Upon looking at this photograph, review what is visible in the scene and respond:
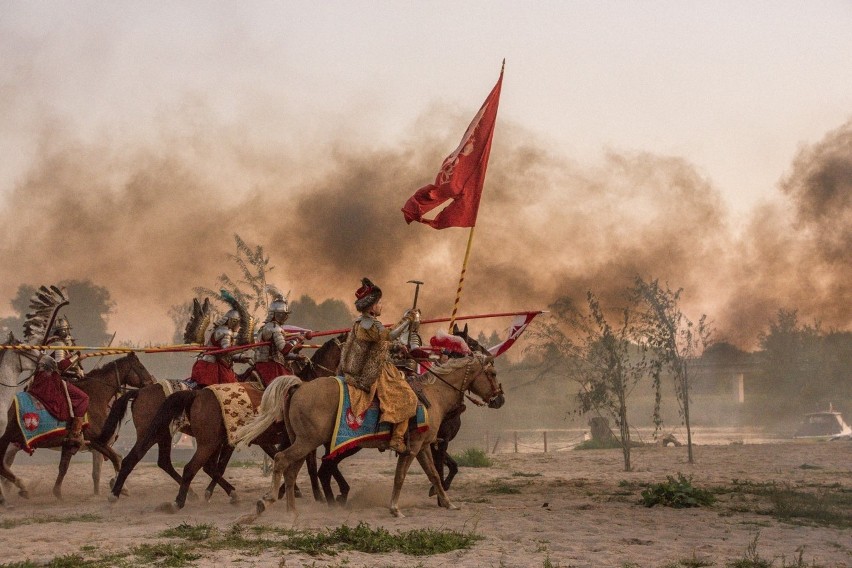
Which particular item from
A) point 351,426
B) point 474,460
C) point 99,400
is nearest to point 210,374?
point 99,400

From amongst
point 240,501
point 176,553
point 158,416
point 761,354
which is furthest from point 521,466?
point 761,354

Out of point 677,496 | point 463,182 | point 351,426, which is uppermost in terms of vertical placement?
point 463,182

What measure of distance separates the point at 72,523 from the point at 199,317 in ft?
14.0

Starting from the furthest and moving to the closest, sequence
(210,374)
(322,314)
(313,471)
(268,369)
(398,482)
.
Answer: (322,314) < (210,374) < (268,369) < (313,471) < (398,482)

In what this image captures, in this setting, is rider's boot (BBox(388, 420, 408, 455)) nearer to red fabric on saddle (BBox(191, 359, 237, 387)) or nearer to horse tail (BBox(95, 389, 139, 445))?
red fabric on saddle (BBox(191, 359, 237, 387))

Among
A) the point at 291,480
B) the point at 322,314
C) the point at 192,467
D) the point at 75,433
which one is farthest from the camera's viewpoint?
the point at 322,314

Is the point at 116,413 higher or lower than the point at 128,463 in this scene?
higher

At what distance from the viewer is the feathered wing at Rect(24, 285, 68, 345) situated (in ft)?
45.2

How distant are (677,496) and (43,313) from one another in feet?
33.4

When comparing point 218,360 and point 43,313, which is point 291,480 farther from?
point 43,313

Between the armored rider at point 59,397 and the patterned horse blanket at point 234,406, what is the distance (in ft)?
9.29

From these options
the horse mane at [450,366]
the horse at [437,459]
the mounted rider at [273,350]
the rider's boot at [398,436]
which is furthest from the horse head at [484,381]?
the mounted rider at [273,350]

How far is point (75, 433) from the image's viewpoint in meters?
13.5

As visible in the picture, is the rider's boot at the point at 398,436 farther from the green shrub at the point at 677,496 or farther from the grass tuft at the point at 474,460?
the grass tuft at the point at 474,460
